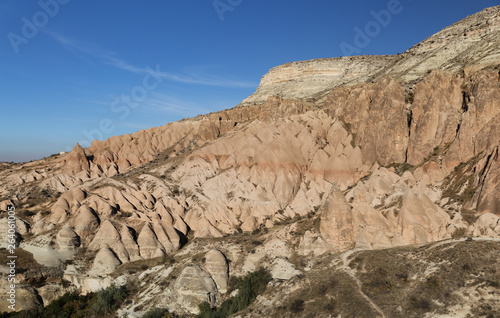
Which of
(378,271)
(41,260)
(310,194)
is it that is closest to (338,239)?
(378,271)

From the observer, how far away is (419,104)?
63.3 meters

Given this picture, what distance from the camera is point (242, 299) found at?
140 feet

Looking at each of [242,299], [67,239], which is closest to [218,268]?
[242,299]

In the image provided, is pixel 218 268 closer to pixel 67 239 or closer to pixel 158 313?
pixel 158 313

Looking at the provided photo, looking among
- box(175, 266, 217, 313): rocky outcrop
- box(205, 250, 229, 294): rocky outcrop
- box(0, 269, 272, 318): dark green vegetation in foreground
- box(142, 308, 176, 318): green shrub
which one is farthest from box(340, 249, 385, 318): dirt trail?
box(142, 308, 176, 318): green shrub

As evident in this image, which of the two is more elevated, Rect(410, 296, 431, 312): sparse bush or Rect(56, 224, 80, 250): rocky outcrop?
Rect(56, 224, 80, 250): rocky outcrop

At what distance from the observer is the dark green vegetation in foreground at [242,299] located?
42125 millimetres

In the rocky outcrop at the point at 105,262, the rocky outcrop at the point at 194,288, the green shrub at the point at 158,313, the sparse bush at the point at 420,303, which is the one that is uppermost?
the rocky outcrop at the point at 105,262

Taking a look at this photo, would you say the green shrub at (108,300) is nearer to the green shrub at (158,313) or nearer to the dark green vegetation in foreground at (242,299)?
the green shrub at (158,313)

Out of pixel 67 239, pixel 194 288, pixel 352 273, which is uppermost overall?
pixel 67 239

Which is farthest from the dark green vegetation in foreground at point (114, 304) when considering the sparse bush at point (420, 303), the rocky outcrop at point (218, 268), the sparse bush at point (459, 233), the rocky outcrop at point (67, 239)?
the sparse bush at point (459, 233)

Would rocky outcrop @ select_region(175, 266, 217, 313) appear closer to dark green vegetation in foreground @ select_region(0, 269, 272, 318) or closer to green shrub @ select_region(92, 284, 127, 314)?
dark green vegetation in foreground @ select_region(0, 269, 272, 318)

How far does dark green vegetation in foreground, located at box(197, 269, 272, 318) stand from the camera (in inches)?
1658

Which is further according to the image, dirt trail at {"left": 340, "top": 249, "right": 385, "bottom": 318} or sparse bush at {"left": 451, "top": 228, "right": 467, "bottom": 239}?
sparse bush at {"left": 451, "top": 228, "right": 467, "bottom": 239}
